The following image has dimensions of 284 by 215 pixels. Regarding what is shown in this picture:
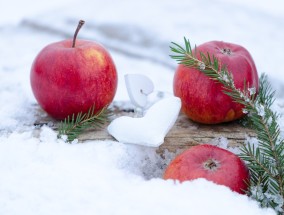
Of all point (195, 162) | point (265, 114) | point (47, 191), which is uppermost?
point (265, 114)

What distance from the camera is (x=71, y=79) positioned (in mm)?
1173

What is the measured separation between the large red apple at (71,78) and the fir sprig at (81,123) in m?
0.02

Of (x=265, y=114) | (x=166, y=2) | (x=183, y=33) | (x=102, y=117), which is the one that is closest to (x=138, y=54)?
(x=183, y=33)

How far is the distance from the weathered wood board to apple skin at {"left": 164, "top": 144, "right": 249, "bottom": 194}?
0.61 feet

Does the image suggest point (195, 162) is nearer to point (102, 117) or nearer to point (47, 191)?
point (47, 191)

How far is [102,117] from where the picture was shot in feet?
4.06

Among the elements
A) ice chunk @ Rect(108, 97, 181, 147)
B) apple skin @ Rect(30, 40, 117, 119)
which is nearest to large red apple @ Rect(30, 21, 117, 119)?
apple skin @ Rect(30, 40, 117, 119)

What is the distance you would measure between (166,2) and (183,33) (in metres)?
0.57

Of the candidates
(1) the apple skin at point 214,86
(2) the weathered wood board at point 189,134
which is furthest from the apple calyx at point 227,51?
(2) the weathered wood board at point 189,134

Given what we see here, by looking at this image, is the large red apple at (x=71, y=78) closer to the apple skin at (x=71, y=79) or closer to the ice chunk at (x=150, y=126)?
the apple skin at (x=71, y=79)

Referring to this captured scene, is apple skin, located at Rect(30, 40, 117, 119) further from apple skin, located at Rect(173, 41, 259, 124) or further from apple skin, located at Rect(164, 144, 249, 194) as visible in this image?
apple skin, located at Rect(164, 144, 249, 194)

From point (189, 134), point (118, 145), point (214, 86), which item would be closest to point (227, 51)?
point (214, 86)

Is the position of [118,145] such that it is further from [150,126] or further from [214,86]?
[214,86]

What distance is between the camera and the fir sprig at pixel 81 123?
43.0 inches
